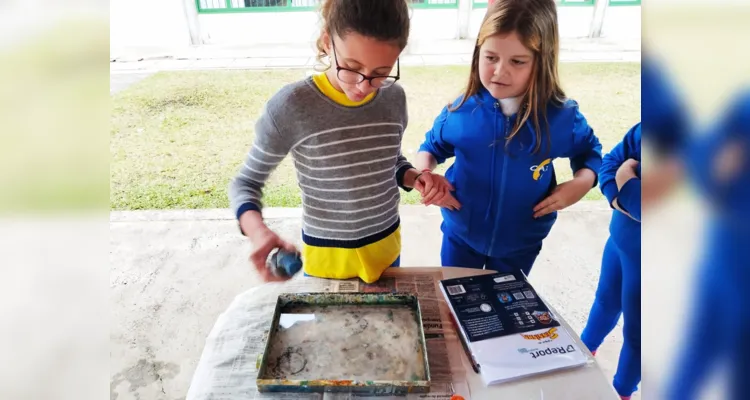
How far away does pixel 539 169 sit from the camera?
4.82ft

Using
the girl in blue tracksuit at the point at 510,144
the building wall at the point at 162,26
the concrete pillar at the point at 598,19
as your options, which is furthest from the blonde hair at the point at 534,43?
the concrete pillar at the point at 598,19

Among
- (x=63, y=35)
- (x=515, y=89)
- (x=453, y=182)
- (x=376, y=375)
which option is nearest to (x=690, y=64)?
(x=63, y=35)

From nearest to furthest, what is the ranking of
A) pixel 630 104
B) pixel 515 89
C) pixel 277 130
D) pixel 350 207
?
pixel 277 130, pixel 350 207, pixel 515 89, pixel 630 104

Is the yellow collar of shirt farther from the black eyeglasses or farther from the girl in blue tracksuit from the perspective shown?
the girl in blue tracksuit

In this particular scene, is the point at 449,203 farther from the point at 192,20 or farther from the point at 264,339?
the point at 192,20

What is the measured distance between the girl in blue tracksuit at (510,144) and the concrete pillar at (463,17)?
24.6 feet

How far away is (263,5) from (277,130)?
8514 mm

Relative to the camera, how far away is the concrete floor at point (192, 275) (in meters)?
2.18

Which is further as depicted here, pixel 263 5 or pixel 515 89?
pixel 263 5

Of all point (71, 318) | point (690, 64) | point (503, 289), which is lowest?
point (503, 289)

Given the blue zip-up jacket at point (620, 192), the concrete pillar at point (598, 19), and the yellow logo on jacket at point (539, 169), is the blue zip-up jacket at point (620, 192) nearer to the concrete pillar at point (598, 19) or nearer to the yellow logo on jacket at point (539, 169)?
the yellow logo on jacket at point (539, 169)

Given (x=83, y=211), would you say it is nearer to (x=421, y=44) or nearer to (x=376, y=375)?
(x=376, y=375)

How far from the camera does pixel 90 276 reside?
25cm

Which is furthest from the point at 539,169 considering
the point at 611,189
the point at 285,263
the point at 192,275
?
the point at 192,275
